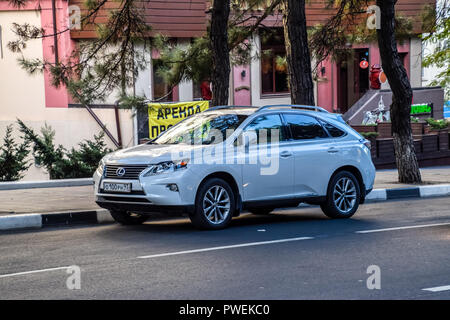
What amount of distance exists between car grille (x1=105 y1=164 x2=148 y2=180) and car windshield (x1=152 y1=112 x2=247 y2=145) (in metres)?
1.01

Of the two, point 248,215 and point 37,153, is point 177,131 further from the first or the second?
point 37,153

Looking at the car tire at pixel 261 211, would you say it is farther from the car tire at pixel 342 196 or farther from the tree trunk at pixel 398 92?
the tree trunk at pixel 398 92

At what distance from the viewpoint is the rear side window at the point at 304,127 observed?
12.0 meters

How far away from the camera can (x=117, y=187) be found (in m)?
10.7

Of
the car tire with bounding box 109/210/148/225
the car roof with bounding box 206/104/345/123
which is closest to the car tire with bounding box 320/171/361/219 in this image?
the car roof with bounding box 206/104/345/123

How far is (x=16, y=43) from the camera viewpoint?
1597cm

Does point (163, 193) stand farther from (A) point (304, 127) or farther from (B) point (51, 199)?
(B) point (51, 199)

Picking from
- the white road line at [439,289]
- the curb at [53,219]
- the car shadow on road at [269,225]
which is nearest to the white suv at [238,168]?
Answer: the car shadow on road at [269,225]

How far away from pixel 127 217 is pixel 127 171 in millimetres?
1268

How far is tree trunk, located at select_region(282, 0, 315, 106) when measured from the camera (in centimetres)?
1616

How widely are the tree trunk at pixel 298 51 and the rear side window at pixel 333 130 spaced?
149 inches
